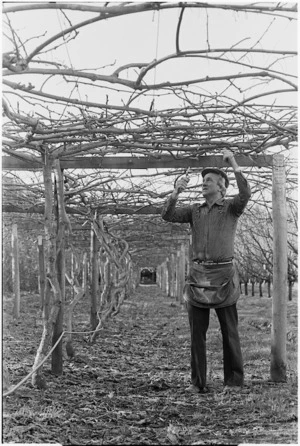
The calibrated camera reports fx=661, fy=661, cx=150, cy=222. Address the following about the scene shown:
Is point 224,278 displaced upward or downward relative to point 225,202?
downward

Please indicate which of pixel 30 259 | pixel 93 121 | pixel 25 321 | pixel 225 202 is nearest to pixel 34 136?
pixel 93 121

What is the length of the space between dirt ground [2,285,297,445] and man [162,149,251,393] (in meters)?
0.31

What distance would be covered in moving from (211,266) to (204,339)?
21.2 inches

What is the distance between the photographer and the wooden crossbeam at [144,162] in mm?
5328

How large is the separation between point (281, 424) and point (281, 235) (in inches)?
66.6

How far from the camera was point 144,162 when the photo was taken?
5.52 metres

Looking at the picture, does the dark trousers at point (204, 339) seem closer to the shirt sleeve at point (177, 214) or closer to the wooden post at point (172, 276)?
the shirt sleeve at point (177, 214)

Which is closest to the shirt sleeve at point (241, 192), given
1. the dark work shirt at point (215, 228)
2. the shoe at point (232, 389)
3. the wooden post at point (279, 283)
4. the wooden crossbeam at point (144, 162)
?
the dark work shirt at point (215, 228)

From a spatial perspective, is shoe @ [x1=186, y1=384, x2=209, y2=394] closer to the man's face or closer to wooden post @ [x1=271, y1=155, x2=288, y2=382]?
wooden post @ [x1=271, y1=155, x2=288, y2=382]

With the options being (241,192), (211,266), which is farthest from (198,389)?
(241,192)

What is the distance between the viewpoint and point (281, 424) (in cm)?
374

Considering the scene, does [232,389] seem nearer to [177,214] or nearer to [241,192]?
[177,214]

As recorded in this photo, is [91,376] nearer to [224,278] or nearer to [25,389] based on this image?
[25,389]

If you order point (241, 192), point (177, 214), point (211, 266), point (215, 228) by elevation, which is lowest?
point (211, 266)
